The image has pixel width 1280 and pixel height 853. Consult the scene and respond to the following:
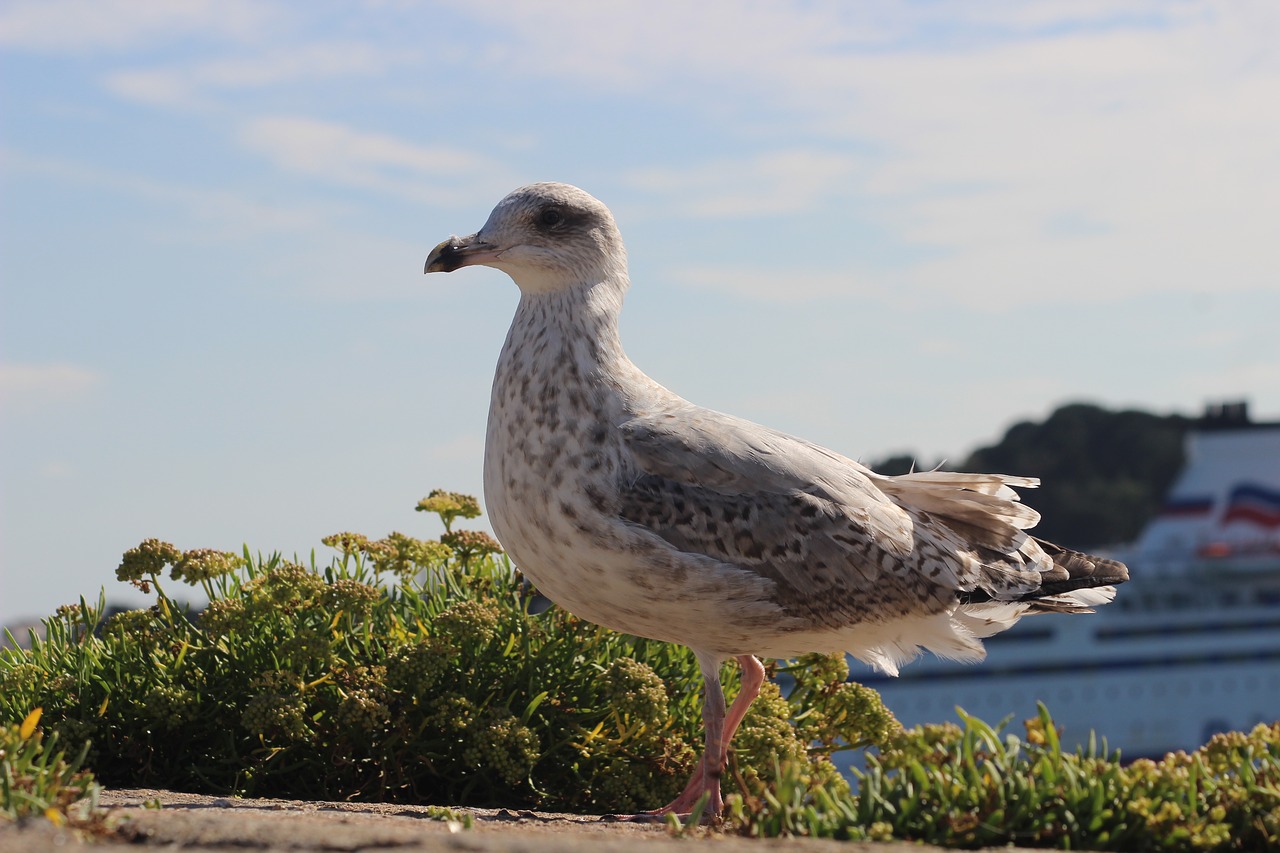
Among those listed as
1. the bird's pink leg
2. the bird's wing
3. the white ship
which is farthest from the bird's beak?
the white ship

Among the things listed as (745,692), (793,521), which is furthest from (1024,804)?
(745,692)

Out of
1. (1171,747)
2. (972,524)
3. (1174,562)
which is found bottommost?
(1171,747)

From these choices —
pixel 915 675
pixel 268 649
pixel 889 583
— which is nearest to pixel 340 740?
pixel 268 649

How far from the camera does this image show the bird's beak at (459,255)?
20.1 feet

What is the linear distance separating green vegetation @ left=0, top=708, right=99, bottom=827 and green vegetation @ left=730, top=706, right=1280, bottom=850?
217 centimetres

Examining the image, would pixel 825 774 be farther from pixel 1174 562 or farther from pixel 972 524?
pixel 1174 562

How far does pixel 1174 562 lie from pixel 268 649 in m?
51.2

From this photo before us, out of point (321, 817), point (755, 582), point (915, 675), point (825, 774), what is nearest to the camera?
point (321, 817)

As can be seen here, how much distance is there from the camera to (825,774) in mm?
6383

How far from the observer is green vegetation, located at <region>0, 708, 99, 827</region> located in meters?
4.12

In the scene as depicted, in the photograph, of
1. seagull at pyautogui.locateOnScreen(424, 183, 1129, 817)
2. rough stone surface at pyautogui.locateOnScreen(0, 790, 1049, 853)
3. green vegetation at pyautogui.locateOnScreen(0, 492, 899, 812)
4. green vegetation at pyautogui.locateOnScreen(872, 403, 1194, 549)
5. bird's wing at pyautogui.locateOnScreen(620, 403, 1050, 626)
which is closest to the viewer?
rough stone surface at pyautogui.locateOnScreen(0, 790, 1049, 853)

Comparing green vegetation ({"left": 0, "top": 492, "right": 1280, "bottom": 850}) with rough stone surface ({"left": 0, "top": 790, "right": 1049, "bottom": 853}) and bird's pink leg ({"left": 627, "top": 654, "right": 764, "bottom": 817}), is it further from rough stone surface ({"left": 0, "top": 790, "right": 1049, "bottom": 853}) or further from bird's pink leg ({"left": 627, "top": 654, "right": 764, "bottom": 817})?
rough stone surface ({"left": 0, "top": 790, "right": 1049, "bottom": 853})

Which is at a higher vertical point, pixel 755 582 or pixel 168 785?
pixel 755 582

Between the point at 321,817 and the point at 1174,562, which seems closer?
the point at 321,817
